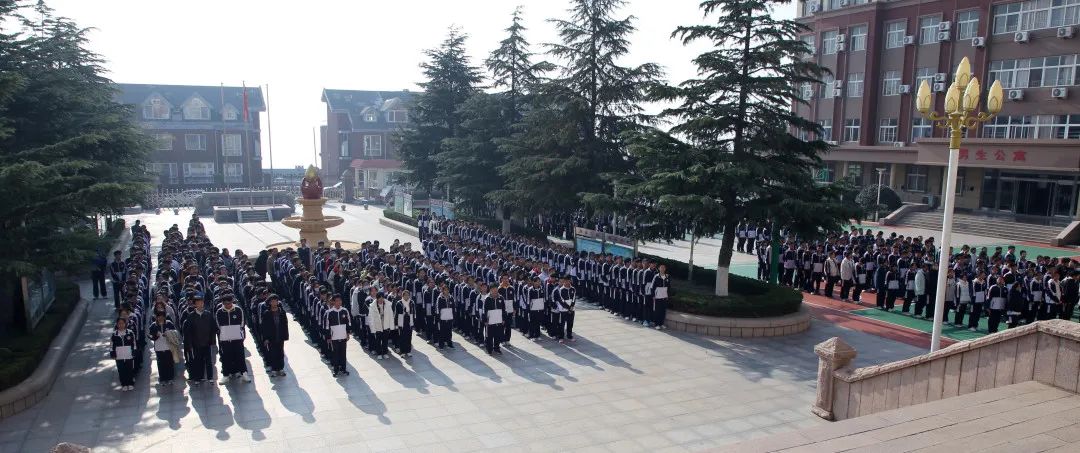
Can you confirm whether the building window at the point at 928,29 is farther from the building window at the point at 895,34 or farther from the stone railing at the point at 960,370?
the stone railing at the point at 960,370

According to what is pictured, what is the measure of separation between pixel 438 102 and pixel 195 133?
105 feet

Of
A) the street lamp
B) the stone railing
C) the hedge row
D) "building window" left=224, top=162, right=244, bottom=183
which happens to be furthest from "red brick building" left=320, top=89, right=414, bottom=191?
the stone railing

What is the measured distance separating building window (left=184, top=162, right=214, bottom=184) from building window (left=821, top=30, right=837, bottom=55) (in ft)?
149

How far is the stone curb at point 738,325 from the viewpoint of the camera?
14.6 metres

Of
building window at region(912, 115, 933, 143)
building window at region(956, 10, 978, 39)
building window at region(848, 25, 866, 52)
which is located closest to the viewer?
building window at region(956, 10, 978, 39)

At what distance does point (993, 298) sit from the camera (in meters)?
14.8

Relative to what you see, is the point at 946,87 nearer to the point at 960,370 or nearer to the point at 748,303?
the point at 748,303

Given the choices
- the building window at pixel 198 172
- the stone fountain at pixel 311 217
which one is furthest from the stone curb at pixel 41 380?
the building window at pixel 198 172

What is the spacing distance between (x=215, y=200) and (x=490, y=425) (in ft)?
126

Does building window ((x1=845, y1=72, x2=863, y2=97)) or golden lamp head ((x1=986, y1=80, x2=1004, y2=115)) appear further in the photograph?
building window ((x1=845, y1=72, x2=863, y2=97))

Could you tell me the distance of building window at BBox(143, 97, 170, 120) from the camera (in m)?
55.0

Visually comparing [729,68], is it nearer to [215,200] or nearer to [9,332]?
[9,332]

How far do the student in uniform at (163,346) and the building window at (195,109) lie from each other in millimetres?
50962

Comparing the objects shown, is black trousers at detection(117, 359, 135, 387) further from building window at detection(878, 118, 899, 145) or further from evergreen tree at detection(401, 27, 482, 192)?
building window at detection(878, 118, 899, 145)
